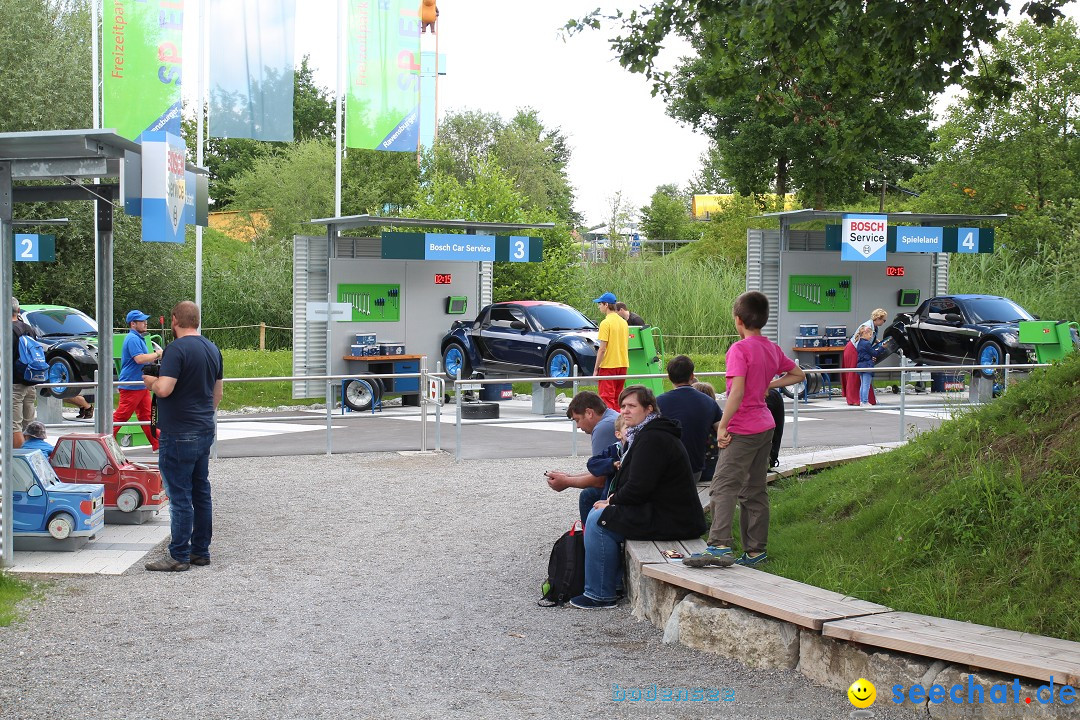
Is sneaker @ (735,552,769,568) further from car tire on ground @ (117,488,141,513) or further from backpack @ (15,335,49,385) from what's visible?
backpack @ (15,335,49,385)

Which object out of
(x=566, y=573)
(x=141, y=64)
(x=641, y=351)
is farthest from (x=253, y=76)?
(x=566, y=573)

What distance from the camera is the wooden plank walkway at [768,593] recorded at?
5789 millimetres

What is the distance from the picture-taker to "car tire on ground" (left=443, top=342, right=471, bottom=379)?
75.0 ft

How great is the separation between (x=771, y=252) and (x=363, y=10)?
10166 millimetres

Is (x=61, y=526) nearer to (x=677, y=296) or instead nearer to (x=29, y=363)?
(x=29, y=363)

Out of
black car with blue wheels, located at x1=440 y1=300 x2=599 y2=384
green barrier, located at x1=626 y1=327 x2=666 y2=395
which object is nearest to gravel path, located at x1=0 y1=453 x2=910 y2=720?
green barrier, located at x1=626 y1=327 x2=666 y2=395

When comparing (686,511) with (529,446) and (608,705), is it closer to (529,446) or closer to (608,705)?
(608,705)

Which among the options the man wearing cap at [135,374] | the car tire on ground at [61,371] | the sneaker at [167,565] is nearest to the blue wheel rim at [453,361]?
the car tire on ground at [61,371]

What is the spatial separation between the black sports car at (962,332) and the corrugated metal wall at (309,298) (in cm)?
1110

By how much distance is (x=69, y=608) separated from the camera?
7344 mm

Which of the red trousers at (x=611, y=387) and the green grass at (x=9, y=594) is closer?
the green grass at (x=9, y=594)

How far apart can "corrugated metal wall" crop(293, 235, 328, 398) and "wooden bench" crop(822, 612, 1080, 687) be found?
16.5 m

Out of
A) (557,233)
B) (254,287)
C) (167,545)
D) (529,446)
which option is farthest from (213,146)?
(167,545)

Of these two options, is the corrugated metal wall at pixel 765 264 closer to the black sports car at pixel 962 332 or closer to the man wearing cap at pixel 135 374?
the black sports car at pixel 962 332
